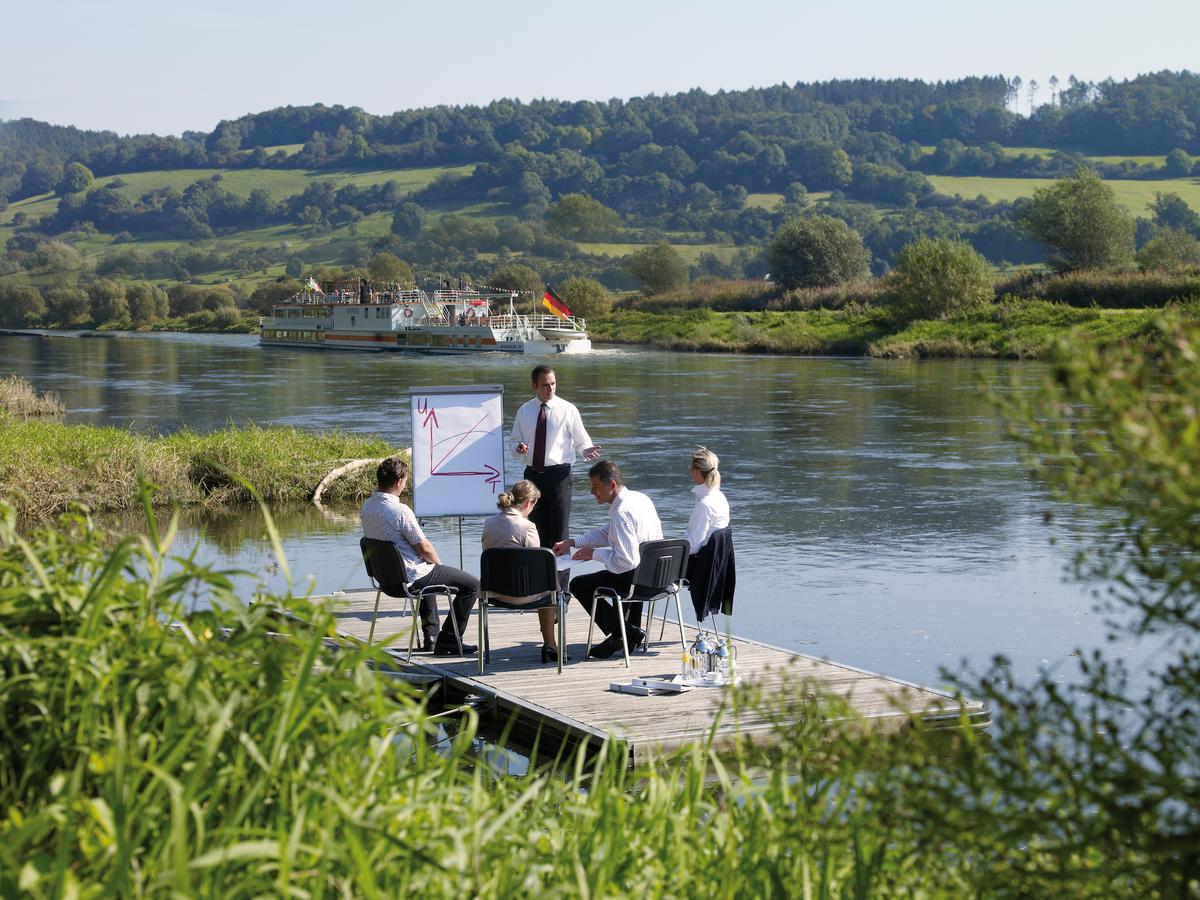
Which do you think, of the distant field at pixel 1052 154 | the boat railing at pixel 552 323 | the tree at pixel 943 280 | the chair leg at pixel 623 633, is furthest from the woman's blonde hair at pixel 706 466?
the distant field at pixel 1052 154

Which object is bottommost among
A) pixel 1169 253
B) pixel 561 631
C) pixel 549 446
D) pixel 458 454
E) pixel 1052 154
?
pixel 561 631

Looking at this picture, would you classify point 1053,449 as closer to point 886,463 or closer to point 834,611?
point 834,611


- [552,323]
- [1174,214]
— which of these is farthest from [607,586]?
[1174,214]

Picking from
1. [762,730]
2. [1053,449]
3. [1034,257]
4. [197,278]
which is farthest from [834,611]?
[197,278]

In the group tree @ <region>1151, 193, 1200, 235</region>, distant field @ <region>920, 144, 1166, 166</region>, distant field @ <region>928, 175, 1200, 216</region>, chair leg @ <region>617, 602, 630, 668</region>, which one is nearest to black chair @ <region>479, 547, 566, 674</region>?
chair leg @ <region>617, 602, 630, 668</region>

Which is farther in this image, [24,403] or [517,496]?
[24,403]

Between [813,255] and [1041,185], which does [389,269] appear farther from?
[1041,185]

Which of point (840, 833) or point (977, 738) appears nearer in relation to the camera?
point (977, 738)

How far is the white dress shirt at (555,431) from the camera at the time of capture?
444 inches

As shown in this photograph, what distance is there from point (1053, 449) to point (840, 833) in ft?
5.27

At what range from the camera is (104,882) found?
3428mm

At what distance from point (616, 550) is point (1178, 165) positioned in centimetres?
16349

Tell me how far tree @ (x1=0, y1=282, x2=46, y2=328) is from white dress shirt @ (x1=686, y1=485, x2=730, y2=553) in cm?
12515

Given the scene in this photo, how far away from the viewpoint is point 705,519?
985cm
